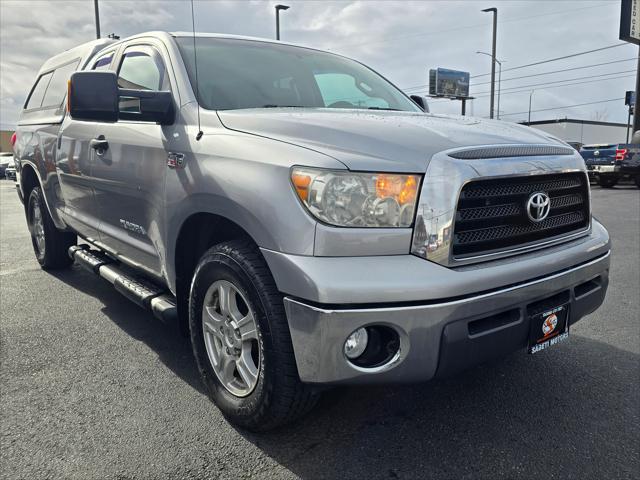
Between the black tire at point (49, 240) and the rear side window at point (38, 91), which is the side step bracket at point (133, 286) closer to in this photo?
the black tire at point (49, 240)

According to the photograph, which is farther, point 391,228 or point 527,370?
point 527,370

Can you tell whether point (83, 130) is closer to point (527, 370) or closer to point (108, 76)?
point (108, 76)

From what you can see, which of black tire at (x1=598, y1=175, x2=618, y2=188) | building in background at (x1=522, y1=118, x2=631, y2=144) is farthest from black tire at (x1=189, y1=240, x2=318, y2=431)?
building in background at (x1=522, y1=118, x2=631, y2=144)

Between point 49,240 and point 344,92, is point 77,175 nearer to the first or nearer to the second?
point 49,240

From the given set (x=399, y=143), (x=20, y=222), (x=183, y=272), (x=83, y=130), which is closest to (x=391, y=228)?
(x=399, y=143)

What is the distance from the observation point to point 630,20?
2153 cm

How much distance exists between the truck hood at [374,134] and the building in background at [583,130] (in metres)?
41.3

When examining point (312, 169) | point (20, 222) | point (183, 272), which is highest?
point (312, 169)

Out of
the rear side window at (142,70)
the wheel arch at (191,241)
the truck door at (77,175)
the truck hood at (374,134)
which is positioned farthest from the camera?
the truck door at (77,175)

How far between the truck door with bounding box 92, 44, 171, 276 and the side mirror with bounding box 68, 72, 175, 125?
10 cm

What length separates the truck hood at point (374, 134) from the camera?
6.73 feet

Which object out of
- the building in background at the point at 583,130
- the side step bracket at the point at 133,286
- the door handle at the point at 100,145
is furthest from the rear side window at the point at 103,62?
the building in background at the point at 583,130

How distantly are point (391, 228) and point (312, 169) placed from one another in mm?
367

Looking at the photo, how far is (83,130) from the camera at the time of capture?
3.87 meters
